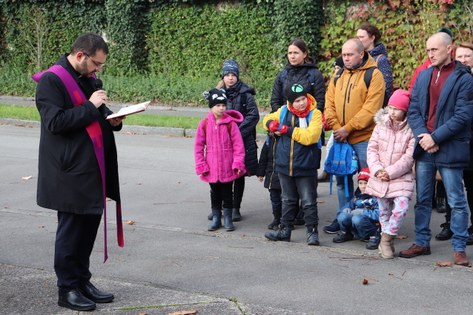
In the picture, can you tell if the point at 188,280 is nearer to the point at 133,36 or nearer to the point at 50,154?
the point at 50,154

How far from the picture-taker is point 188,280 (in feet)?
22.3

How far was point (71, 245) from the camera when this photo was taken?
19.1 ft

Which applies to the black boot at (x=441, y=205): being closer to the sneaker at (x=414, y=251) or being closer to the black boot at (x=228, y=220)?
the sneaker at (x=414, y=251)

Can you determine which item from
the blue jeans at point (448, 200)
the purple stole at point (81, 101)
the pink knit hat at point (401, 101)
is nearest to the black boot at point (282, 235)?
the blue jeans at point (448, 200)

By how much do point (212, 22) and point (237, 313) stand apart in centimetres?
1742

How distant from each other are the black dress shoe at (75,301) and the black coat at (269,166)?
2.97 metres

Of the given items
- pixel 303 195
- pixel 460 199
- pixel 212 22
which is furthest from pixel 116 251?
pixel 212 22

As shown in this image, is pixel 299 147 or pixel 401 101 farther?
pixel 299 147

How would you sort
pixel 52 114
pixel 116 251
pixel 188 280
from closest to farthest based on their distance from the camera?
pixel 52 114 → pixel 188 280 → pixel 116 251

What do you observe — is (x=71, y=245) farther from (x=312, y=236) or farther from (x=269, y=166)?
(x=269, y=166)

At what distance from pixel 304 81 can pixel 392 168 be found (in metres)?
1.73

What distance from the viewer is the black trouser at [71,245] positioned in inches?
229

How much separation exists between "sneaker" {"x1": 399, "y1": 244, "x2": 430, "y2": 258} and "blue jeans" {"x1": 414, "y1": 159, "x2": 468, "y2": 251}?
5 centimetres

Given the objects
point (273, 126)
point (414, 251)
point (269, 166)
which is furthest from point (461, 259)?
point (269, 166)
